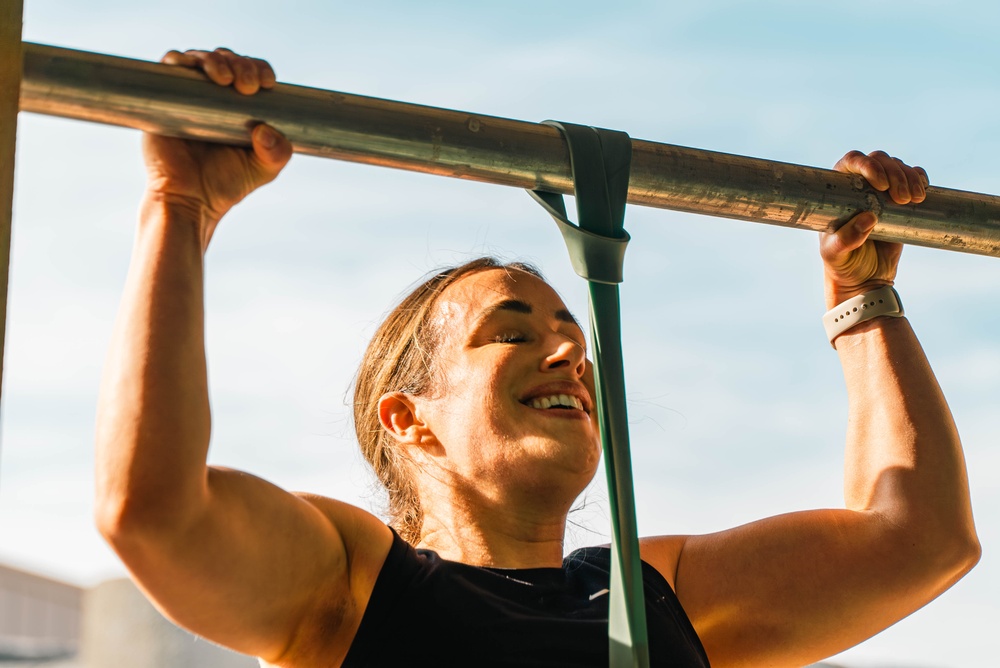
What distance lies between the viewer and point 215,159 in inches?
56.1

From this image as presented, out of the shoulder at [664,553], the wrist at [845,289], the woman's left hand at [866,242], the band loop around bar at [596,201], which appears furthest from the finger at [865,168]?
the shoulder at [664,553]

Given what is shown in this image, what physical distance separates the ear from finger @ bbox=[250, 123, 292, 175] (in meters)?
0.66

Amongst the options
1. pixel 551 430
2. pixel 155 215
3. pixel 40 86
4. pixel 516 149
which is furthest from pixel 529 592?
pixel 40 86

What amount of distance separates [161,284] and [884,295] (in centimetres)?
113

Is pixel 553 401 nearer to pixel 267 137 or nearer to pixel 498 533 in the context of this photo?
pixel 498 533

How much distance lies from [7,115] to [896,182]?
3.79ft

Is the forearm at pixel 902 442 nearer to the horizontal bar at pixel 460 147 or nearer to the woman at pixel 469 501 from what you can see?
the woman at pixel 469 501

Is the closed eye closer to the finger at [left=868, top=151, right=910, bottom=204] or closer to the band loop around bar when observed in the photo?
the band loop around bar

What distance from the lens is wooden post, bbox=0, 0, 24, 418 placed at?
1.15 meters

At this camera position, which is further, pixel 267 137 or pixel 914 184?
pixel 914 184

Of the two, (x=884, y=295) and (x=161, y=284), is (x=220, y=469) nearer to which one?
(x=161, y=284)

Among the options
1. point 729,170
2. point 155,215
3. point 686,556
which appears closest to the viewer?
point 155,215

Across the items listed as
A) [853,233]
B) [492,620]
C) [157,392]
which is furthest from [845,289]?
[157,392]

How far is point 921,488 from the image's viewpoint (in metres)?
1.88
